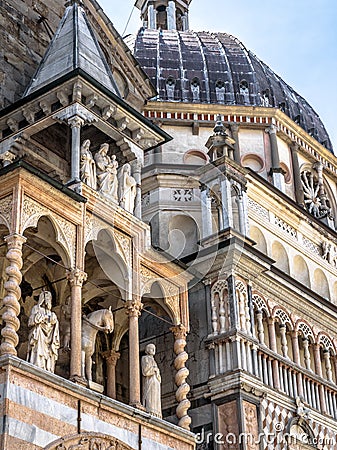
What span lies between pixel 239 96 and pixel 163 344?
12287 mm

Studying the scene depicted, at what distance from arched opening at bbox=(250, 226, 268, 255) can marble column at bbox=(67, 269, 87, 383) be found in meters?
7.72

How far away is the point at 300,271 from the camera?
2434cm

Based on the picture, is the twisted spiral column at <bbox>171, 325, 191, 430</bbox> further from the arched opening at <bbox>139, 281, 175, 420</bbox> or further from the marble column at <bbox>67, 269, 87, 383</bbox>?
the marble column at <bbox>67, 269, 87, 383</bbox>

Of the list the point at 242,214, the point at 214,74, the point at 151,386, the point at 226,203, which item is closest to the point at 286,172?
the point at 214,74

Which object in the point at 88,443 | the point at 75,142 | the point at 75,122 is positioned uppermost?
the point at 75,122

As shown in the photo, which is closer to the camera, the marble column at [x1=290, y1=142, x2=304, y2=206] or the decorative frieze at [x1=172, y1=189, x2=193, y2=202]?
the decorative frieze at [x1=172, y1=189, x2=193, y2=202]

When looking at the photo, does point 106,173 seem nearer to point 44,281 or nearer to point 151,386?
point 44,281

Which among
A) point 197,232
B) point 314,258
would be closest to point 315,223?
point 314,258

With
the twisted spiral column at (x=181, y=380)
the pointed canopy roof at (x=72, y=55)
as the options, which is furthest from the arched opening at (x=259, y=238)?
the twisted spiral column at (x=181, y=380)

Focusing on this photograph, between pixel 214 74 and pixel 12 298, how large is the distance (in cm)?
1807

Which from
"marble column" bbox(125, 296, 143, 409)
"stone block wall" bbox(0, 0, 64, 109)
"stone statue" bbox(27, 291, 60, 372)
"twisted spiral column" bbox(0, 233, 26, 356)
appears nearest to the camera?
"twisted spiral column" bbox(0, 233, 26, 356)

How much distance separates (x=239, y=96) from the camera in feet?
101

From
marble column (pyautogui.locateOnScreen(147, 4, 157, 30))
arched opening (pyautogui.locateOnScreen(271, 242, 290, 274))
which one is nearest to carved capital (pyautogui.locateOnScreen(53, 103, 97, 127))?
arched opening (pyautogui.locateOnScreen(271, 242, 290, 274))

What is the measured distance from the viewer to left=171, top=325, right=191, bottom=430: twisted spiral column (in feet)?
57.2
